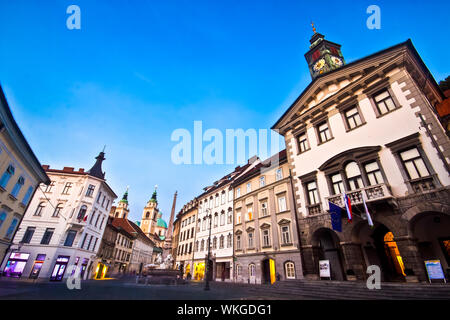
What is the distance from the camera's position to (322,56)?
21.2 m

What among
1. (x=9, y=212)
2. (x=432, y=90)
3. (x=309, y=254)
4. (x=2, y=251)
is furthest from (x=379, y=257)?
(x=2, y=251)

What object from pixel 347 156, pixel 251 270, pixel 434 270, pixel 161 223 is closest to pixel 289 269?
pixel 251 270

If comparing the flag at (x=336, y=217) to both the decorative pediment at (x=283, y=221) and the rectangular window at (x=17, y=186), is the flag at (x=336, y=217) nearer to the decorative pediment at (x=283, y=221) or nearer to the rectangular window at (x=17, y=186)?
the decorative pediment at (x=283, y=221)

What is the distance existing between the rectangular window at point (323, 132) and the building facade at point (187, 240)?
96.6ft

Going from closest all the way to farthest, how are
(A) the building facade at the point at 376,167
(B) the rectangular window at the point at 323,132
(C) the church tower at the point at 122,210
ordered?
(A) the building facade at the point at 376,167
(B) the rectangular window at the point at 323,132
(C) the church tower at the point at 122,210

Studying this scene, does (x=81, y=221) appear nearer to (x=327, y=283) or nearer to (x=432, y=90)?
(x=327, y=283)

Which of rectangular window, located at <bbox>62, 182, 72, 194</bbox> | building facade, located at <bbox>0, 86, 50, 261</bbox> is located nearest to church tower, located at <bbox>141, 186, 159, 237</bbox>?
rectangular window, located at <bbox>62, 182, 72, 194</bbox>

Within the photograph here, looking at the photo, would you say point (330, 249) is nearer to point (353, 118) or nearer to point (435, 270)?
point (435, 270)

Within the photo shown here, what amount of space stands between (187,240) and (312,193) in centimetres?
3111

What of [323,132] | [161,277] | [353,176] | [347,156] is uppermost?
[323,132]

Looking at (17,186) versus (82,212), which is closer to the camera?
(17,186)

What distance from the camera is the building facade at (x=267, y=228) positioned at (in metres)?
21.2

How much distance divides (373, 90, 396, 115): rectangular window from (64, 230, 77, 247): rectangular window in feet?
125

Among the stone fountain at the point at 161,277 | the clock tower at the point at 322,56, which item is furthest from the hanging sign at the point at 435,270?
the stone fountain at the point at 161,277
